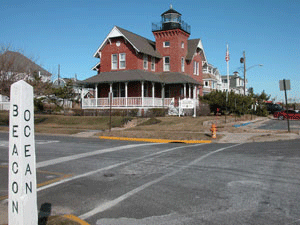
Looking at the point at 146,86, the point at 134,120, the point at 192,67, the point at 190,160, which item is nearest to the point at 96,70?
the point at 146,86

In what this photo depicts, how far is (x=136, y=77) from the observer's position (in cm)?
A: 3197

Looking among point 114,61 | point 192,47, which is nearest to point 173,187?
point 114,61

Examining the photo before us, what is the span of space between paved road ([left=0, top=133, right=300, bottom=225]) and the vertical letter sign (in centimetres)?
143

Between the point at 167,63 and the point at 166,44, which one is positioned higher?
the point at 166,44

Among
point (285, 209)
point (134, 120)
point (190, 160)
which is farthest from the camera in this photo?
point (134, 120)

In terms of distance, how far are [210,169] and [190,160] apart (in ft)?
5.14

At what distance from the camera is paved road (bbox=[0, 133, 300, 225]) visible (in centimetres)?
517

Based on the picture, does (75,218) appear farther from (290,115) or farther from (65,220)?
(290,115)

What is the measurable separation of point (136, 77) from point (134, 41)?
17.2ft

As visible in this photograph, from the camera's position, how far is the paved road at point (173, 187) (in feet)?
17.0

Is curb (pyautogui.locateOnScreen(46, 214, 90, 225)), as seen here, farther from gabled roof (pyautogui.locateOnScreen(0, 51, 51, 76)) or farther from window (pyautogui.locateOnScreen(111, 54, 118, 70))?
window (pyautogui.locateOnScreen(111, 54, 118, 70))

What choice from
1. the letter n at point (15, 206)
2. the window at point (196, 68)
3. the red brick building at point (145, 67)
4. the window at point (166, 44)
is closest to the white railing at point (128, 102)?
the red brick building at point (145, 67)

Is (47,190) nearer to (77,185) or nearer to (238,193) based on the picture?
(77,185)

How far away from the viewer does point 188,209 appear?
5422 millimetres
